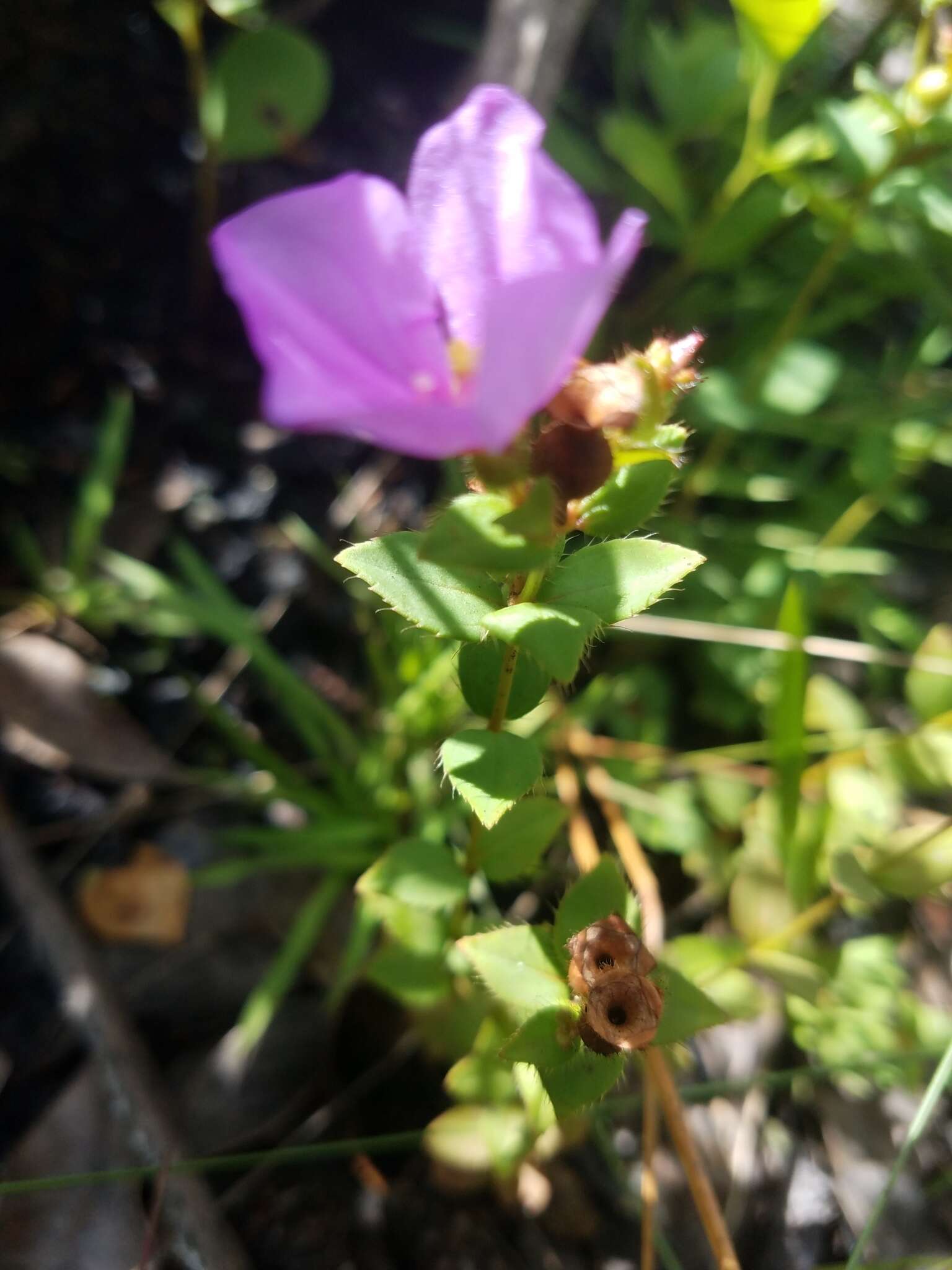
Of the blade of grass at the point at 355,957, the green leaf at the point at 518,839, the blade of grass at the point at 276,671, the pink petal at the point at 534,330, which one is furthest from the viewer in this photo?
the blade of grass at the point at 276,671

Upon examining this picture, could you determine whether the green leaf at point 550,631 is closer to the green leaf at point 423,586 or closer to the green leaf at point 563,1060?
the green leaf at point 423,586

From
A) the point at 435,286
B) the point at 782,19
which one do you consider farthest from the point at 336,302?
the point at 782,19

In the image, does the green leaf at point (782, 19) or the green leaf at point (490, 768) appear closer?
the green leaf at point (490, 768)

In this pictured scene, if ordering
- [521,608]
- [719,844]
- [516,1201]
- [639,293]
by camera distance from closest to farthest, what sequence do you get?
[521,608] < [516,1201] < [719,844] < [639,293]

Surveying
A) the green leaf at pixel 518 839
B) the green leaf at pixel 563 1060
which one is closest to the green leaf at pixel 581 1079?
the green leaf at pixel 563 1060

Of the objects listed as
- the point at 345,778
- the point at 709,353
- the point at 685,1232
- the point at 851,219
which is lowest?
the point at 685,1232

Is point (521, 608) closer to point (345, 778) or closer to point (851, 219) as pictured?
point (345, 778)

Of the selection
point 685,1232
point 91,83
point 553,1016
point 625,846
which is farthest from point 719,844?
point 91,83
